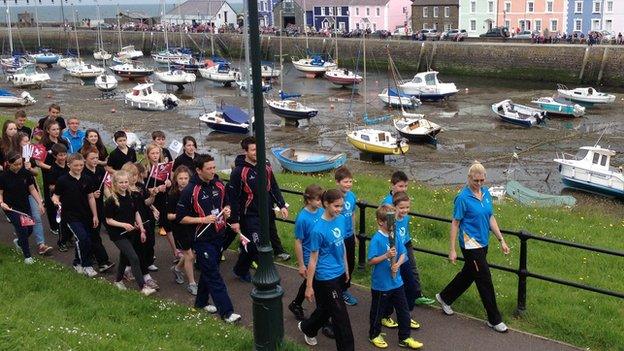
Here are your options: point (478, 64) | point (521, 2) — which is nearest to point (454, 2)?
point (521, 2)

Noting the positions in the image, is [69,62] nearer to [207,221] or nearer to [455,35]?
[455,35]

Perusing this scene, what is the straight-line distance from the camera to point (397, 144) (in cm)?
2912

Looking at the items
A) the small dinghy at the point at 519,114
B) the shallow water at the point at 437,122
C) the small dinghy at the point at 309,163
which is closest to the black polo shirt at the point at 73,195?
the small dinghy at the point at 309,163

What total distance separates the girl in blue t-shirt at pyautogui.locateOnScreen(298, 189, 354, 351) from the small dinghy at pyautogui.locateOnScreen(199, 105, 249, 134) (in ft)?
94.0

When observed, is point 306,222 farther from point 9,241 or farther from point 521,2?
point 521,2

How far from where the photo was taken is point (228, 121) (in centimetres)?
3531

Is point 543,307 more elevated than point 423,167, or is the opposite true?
point 543,307

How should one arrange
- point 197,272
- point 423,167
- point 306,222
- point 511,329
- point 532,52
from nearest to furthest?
point 306,222 → point 511,329 → point 197,272 → point 423,167 → point 532,52

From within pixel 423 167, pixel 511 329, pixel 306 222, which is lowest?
pixel 423 167

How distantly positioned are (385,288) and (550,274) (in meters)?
3.30

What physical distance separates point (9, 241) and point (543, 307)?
7864 mm

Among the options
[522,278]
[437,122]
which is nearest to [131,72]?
[437,122]

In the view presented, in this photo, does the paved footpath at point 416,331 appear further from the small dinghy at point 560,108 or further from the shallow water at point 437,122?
the small dinghy at point 560,108

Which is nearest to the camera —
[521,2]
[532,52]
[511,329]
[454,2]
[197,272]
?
[511,329]
